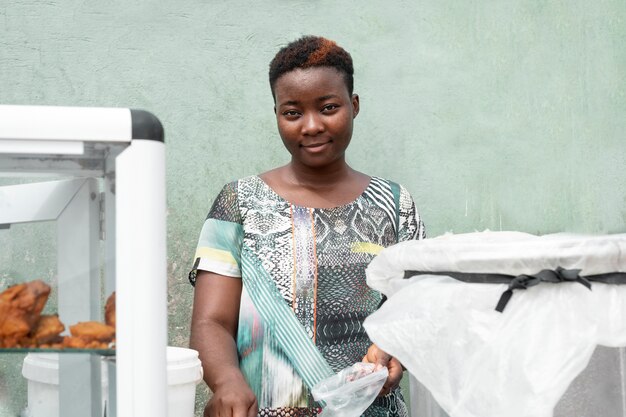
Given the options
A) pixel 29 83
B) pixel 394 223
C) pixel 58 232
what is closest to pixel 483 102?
pixel 394 223

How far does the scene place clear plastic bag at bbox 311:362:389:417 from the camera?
195 centimetres

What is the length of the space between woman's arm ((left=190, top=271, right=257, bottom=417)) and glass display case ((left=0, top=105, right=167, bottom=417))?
1.85ft

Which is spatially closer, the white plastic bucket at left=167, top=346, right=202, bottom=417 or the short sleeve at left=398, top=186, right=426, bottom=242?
the white plastic bucket at left=167, top=346, right=202, bottom=417

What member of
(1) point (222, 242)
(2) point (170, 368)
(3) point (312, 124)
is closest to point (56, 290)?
(2) point (170, 368)

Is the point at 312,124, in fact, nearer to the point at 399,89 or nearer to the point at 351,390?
the point at 351,390

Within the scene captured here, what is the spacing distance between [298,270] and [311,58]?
57 centimetres

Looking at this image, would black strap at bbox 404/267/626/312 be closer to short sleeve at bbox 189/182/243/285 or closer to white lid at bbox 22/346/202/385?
white lid at bbox 22/346/202/385

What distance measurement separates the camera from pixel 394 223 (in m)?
2.38

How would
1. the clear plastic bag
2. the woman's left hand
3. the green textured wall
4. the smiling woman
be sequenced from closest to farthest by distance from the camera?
the clear plastic bag
the woman's left hand
the smiling woman
the green textured wall

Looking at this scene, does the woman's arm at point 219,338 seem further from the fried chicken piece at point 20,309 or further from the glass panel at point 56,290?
the fried chicken piece at point 20,309

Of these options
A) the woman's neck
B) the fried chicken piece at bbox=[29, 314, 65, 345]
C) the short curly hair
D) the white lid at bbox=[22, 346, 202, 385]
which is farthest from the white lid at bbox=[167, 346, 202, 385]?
the short curly hair

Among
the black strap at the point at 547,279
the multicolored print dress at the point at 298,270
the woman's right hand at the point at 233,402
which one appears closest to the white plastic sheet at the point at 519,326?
the black strap at the point at 547,279

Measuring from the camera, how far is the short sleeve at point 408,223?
238 centimetres

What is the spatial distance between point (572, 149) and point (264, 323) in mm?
1497
